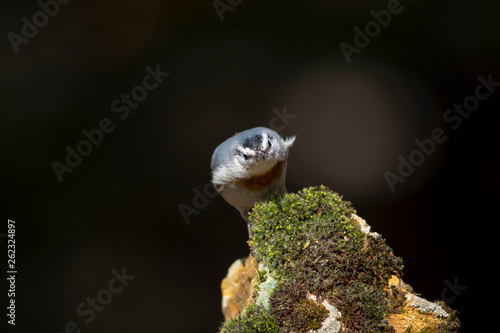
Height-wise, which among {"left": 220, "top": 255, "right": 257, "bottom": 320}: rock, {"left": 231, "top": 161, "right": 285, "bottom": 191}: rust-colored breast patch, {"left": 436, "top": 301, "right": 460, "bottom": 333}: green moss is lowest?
{"left": 436, "top": 301, "right": 460, "bottom": 333}: green moss

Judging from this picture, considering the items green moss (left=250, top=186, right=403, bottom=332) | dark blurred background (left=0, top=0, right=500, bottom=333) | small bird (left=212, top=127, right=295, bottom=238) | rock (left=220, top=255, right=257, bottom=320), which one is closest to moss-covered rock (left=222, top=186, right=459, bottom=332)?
green moss (left=250, top=186, right=403, bottom=332)

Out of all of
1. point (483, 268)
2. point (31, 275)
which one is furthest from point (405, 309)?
point (31, 275)

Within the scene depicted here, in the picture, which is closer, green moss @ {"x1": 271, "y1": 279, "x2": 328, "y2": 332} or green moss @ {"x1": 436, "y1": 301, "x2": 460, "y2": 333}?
green moss @ {"x1": 271, "y1": 279, "x2": 328, "y2": 332}

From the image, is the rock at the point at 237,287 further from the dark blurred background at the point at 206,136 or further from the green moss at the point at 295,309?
the dark blurred background at the point at 206,136

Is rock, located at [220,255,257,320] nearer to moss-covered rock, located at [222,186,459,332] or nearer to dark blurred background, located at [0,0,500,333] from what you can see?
moss-covered rock, located at [222,186,459,332]

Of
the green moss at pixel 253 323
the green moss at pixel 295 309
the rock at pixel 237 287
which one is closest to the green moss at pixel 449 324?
the green moss at pixel 295 309

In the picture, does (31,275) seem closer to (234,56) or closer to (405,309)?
(234,56)
